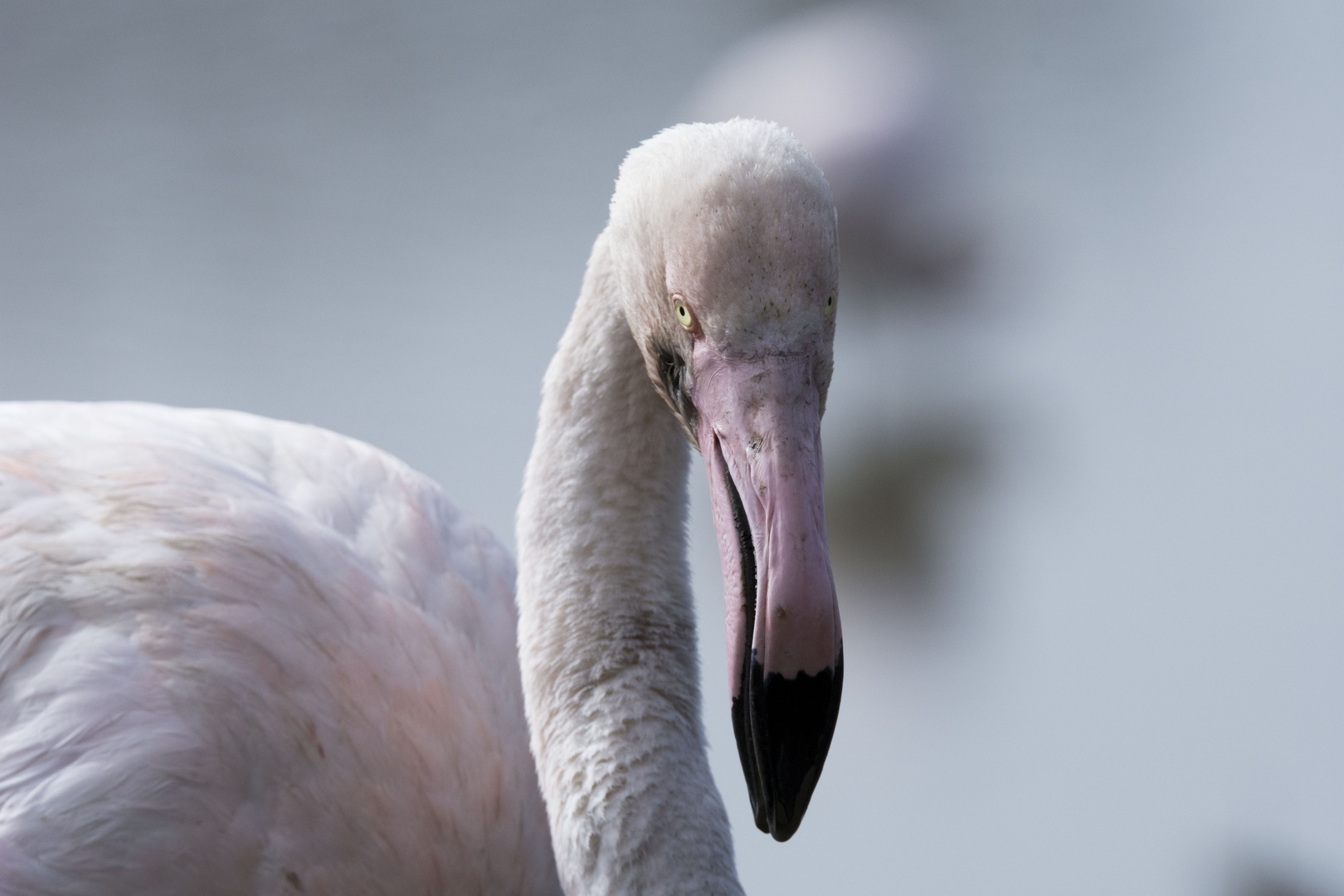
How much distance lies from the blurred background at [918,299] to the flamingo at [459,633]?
1.08 meters

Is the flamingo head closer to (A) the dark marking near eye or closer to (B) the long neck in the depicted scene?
(A) the dark marking near eye

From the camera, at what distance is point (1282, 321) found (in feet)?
8.20

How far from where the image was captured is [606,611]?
43.6 inches

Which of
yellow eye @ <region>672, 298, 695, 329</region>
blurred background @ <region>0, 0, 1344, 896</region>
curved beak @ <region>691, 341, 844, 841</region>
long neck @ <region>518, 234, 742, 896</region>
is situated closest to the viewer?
curved beak @ <region>691, 341, 844, 841</region>

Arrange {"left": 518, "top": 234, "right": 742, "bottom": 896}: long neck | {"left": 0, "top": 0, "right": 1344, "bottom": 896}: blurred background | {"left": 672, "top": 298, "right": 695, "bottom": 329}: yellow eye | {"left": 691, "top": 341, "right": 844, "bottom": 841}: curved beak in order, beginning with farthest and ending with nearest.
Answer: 1. {"left": 0, "top": 0, "right": 1344, "bottom": 896}: blurred background
2. {"left": 518, "top": 234, "right": 742, "bottom": 896}: long neck
3. {"left": 672, "top": 298, "right": 695, "bottom": 329}: yellow eye
4. {"left": 691, "top": 341, "right": 844, "bottom": 841}: curved beak

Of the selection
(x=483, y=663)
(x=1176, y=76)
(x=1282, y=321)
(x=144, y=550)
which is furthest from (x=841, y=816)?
(x=1176, y=76)

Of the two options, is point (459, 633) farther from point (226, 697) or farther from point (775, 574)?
point (775, 574)

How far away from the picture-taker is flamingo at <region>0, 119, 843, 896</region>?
857 millimetres

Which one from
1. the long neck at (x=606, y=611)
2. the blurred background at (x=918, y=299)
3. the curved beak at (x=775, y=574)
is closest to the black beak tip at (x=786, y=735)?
the curved beak at (x=775, y=574)

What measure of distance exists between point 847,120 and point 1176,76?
1501 mm

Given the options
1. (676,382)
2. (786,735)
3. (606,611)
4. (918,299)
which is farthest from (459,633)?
(918,299)

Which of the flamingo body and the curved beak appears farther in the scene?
the flamingo body

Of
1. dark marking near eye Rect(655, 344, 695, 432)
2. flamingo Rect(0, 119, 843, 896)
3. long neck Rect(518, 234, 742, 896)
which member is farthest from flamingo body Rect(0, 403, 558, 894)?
dark marking near eye Rect(655, 344, 695, 432)

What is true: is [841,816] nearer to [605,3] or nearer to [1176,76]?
[1176,76]
